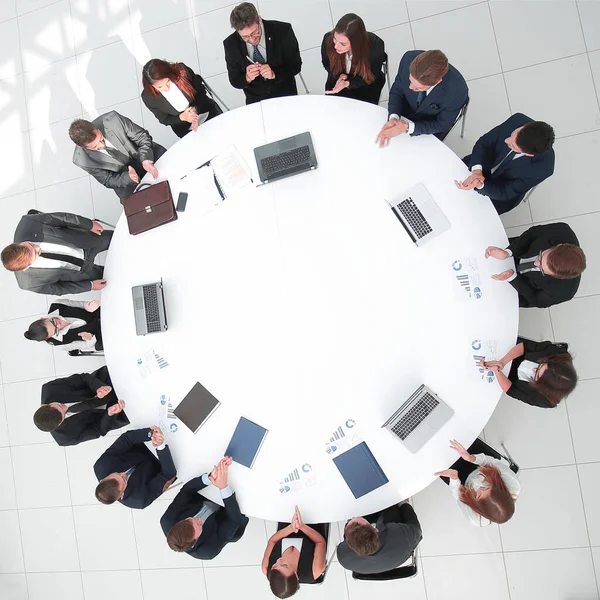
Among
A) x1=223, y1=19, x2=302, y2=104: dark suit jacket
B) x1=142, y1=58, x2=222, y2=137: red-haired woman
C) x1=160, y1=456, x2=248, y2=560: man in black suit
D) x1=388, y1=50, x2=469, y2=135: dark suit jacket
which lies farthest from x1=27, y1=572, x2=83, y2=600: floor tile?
x1=388, y1=50, x2=469, y2=135: dark suit jacket

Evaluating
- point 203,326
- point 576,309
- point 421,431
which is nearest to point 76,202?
point 203,326

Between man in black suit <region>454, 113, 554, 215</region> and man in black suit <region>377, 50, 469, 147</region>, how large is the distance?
0.29m

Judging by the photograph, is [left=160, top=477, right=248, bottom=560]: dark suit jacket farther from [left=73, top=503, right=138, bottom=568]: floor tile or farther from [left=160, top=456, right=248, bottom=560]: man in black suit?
[left=73, top=503, right=138, bottom=568]: floor tile

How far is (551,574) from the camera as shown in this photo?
11.5 ft

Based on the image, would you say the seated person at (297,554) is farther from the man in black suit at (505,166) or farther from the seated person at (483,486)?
the man in black suit at (505,166)

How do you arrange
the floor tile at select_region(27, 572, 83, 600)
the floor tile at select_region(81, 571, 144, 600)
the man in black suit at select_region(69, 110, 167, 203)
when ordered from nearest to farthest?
the man in black suit at select_region(69, 110, 167, 203)
the floor tile at select_region(81, 571, 144, 600)
the floor tile at select_region(27, 572, 83, 600)

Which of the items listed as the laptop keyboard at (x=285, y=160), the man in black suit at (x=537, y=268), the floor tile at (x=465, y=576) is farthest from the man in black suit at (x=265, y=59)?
the floor tile at (x=465, y=576)

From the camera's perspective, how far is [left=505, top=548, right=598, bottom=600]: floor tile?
136 inches

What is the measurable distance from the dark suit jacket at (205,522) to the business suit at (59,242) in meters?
1.66

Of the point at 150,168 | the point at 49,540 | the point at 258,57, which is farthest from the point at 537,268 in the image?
the point at 49,540

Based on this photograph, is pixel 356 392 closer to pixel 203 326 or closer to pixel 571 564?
pixel 203 326

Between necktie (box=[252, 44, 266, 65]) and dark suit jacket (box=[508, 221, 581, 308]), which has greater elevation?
necktie (box=[252, 44, 266, 65])

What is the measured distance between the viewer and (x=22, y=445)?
441 centimetres

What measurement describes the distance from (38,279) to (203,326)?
4.43 ft
